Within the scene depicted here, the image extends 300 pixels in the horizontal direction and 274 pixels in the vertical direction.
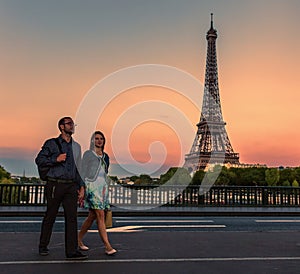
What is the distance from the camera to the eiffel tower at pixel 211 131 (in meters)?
74.8

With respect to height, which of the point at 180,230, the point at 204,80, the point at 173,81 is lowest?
the point at 180,230

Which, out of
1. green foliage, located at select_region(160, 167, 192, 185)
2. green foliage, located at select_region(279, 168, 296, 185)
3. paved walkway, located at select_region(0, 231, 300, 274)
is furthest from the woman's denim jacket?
green foliage, located at select_region(279, 168, 296, 185)

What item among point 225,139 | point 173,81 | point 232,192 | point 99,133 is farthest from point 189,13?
point 225,139

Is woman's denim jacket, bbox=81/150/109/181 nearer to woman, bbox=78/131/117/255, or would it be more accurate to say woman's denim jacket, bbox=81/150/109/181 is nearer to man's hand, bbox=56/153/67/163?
woman, bbox=78/131/117/255

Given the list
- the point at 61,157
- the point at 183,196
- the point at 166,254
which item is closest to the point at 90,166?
the point at 61,157

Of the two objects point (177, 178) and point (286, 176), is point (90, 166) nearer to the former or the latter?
point (177, 178)

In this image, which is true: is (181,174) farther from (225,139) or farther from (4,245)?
(4,245)

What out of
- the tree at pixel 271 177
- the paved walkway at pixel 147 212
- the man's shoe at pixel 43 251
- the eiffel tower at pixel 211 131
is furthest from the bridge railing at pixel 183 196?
the tree at pixel 271 177

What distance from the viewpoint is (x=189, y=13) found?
3033 centimetres

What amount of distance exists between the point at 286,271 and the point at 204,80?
254 feet

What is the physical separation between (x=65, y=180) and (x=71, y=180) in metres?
0.09

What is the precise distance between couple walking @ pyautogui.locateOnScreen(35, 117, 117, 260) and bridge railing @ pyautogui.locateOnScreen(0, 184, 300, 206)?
31.8ft

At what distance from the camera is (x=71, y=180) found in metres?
5.45

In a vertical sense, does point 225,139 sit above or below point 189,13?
below
